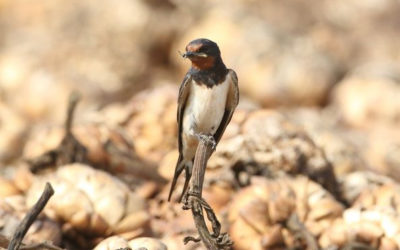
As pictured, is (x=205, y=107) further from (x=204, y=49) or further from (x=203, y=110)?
(x=204, y=49)

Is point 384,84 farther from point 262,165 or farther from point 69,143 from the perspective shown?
point 69,143

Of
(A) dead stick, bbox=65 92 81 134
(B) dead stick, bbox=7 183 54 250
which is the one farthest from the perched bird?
(B) dead stick, bbox=7 183 54 250

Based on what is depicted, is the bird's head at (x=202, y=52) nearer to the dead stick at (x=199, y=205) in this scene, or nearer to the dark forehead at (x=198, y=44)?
the dark forehead at (x=198, y=44)

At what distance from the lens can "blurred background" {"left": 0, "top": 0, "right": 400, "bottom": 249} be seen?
6.95m

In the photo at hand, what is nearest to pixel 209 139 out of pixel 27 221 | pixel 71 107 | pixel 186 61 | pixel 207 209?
pixel 207 209

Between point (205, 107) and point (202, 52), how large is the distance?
30cm

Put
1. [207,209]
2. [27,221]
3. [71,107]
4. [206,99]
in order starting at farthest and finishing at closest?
[71,107] < [206,99] < [207,209] < [27,221]

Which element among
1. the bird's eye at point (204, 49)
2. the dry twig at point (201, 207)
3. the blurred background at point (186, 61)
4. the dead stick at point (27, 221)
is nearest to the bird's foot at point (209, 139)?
the dry twig at point (201, 207)

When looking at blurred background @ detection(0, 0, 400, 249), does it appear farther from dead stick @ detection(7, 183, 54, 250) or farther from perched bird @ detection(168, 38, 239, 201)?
dead stick @ detection(7, 183, 54, 250)

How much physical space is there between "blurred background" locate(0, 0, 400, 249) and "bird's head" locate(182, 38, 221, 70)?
2.66 metres

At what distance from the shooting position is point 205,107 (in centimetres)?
346

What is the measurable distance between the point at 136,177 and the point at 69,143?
1.27 feet

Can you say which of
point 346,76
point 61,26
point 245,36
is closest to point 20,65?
point 61,26

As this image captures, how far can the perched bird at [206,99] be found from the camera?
341 cm
